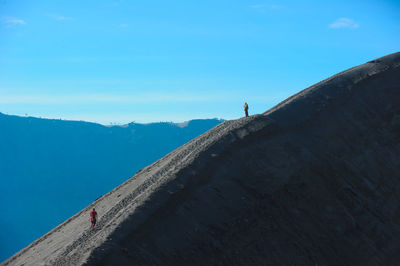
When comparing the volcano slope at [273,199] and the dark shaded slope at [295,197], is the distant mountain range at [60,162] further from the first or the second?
the dark shaded slope at [295,197]

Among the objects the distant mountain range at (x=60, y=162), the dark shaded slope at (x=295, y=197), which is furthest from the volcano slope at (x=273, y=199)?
the distant mountain range at (x=60, y=162)

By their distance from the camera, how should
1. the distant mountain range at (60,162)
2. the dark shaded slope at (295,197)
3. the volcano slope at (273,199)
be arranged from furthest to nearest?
the distant mountain range at (60,162) → the dark shaded slope at (295,197) → the volcano slope at (273,199)

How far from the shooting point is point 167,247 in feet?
53.3

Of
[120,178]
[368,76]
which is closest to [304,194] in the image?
[368,76]

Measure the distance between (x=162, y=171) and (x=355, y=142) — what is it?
13.5 metres

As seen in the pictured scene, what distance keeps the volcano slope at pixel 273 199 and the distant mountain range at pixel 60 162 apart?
105 m

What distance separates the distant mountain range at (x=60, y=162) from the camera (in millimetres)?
119312

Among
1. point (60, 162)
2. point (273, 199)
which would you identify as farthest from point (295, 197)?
point (60, 162)

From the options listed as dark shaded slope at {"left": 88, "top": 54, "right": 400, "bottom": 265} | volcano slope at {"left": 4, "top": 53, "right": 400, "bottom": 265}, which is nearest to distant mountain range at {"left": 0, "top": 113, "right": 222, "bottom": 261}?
volcano slope at {"left": 4, "top": 53, "right": 400, "bottom": 265}

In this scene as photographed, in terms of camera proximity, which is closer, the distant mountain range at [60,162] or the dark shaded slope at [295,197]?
the dark shaded slope at [295,197]

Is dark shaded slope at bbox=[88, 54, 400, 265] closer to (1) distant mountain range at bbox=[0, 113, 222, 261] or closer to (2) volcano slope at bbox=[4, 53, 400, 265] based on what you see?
(2) volcano slope at bbox=[4, 53, 400, 265]

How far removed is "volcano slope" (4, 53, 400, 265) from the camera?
1675cm

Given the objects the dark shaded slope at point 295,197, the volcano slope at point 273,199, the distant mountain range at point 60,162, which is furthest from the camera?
the distant mountain range at point 60,162

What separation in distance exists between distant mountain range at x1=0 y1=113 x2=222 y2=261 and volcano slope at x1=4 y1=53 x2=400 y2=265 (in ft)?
344
